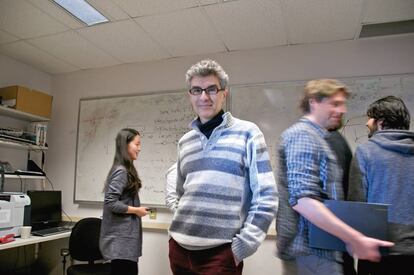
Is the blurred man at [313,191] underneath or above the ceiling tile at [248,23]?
underneath

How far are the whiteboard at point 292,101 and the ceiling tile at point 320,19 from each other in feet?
1.29

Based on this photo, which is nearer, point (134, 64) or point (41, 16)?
point (41, 16)

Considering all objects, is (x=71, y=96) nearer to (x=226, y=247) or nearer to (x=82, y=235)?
(x=82, y=235)

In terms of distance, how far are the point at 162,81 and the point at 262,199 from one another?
2395 mm

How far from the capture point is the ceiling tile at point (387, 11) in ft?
6.95

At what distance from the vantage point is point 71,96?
3588mm

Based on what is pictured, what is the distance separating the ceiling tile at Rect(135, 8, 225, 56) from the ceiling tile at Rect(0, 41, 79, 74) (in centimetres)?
132

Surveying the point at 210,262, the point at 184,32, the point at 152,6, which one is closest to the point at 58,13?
the point at 152,6

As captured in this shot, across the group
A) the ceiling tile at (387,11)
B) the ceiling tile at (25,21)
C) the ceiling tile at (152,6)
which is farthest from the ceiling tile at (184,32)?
the ceiling tile at (387,11)

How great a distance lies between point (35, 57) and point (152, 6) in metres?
1.75

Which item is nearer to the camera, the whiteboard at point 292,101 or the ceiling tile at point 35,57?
the whiteboard at point 292,101

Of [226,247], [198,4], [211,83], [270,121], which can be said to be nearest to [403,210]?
[226,247]

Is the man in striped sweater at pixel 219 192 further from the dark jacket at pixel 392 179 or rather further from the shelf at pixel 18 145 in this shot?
the shelf at pixel 18 145

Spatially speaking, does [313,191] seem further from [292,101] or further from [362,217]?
[292,101]
